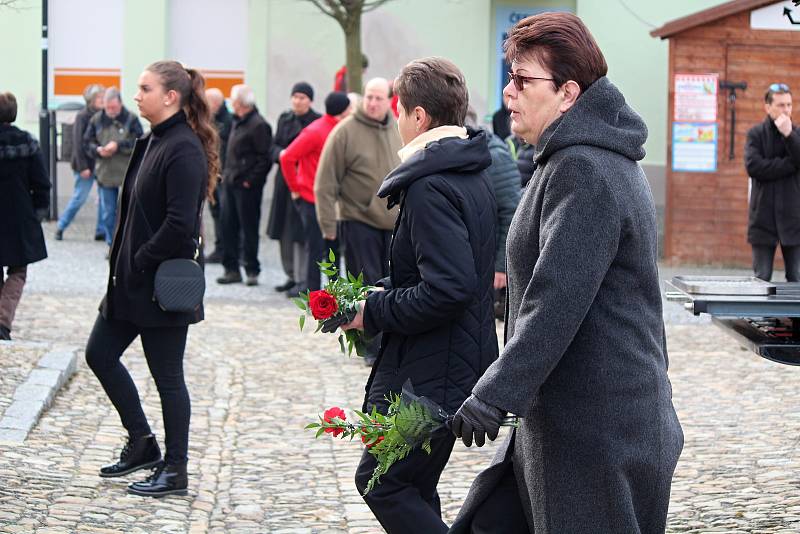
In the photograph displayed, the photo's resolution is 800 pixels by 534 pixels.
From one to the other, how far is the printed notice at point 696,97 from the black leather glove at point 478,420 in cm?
1403

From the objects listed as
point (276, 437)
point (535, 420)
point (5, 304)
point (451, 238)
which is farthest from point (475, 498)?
point (5, 304)

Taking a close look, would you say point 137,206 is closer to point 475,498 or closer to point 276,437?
point 276,437

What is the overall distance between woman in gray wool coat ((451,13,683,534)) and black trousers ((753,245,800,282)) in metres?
8.91

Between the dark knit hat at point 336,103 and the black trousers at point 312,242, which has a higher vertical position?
the dark knit hat at point 336,103

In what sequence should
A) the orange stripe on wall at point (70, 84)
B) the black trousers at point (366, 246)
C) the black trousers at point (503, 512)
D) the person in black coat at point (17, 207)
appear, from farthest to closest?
the orange stripe on wall at point (70, 84) → the person in black coat at point (17, 207) → the black trousers at point (366, 246) → the black trousers at point (503, 512)

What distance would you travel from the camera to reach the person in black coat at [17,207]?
10.3 m

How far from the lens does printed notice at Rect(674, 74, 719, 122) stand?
16891 millimetres

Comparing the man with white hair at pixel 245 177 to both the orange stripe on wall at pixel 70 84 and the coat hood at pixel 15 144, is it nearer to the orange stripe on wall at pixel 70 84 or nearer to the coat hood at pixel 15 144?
the coat hood at pixel 15 144

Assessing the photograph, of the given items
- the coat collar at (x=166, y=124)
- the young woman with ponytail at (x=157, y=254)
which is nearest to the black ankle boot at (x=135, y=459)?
the young woman with ponytail at (x=157, y=254)

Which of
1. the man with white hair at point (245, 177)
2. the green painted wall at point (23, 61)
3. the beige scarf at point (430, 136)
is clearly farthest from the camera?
the green painted wall at point (23, 61)

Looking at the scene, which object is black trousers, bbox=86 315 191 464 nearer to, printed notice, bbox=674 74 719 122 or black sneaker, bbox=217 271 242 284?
black sneaker, bbox=217 271 242 284

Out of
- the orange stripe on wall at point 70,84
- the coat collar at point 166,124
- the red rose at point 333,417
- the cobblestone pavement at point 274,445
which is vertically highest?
the orange stripe on wall at point 70,84

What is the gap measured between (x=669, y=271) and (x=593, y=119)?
13717mm

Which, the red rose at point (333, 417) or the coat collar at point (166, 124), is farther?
the coat collar at point (166, 124)
